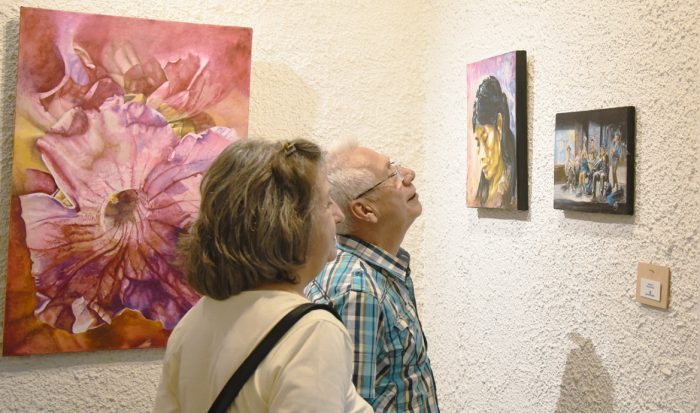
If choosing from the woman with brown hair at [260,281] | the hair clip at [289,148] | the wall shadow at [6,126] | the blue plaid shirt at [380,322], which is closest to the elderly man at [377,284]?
the blue plaid shirt at [380,322]

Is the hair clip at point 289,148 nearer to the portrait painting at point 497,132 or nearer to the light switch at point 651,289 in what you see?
the light switch at point 651,289

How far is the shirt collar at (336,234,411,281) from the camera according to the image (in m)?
1.73

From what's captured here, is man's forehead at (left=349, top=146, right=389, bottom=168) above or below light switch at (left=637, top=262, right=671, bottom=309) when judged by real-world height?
above

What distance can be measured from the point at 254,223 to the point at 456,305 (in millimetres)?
1529

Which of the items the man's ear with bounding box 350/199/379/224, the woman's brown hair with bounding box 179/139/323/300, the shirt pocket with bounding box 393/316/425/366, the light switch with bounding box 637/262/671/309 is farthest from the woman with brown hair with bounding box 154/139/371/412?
the light switch with bounding box 637/262/671/309

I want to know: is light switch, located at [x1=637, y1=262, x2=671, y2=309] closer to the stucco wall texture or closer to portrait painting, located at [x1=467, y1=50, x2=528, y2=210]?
the stucco wall texture

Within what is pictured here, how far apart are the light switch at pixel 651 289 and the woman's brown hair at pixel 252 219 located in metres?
0.89

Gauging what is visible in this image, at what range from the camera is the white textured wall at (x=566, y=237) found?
5.23ft

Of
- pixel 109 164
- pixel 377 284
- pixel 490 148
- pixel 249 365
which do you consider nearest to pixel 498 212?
pixel 490 148

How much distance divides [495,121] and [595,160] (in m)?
0.49

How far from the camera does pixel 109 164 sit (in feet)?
7.54

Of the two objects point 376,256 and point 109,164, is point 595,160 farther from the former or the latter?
point 109,164

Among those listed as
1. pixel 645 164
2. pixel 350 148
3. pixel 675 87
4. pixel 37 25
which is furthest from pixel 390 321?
pixel 37 25

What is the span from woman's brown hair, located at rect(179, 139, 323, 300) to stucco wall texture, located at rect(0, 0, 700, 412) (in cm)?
91
